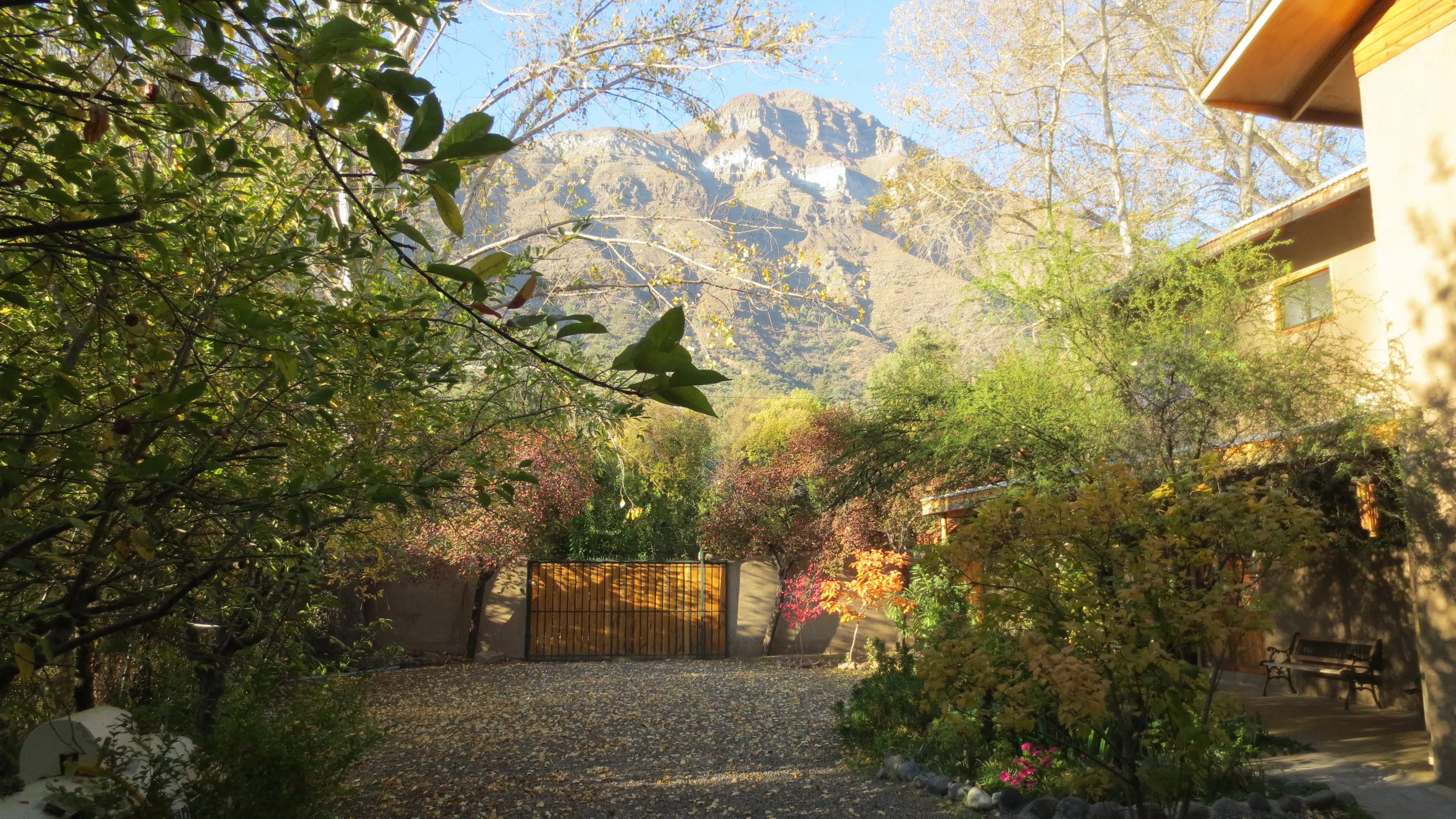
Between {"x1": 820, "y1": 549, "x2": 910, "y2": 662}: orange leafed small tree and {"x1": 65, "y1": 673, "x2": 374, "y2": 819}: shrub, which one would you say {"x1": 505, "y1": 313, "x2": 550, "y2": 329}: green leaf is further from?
{"x1": 820, "y1": 549, "x2": 910, "y2": 662}: orange leafed small tree

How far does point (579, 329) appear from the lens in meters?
1.23

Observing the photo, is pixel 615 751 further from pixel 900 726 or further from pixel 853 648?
pixel 853 648

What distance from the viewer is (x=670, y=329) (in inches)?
39.4

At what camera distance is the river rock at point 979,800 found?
19.3 ft

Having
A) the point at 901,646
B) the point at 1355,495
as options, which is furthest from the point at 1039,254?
the point at 901,646

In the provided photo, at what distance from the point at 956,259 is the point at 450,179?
16773 mm

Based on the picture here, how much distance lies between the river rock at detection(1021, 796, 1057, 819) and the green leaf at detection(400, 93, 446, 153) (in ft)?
18.7

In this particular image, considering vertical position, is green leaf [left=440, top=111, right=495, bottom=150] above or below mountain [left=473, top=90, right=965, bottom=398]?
below

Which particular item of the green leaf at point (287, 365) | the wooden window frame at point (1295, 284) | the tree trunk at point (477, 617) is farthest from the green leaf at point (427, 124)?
the tree trunk at point (477, 617)

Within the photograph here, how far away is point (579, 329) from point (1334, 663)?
10.1 meters

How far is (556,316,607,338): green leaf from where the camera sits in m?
1.20

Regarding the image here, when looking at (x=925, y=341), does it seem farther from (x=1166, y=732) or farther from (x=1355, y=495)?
(x=1166, y=732)

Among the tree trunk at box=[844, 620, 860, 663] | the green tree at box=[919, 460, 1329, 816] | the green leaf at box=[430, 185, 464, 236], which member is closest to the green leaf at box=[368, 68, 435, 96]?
the green leaf at box=[430, 185, 464, 236]

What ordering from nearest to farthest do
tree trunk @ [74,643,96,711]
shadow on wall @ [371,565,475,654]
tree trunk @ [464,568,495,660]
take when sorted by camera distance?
tree trunk @ [74,643,96,711], shadow on wall @ [371,565,475,654], tree trunk @ [464,568,495,660]
